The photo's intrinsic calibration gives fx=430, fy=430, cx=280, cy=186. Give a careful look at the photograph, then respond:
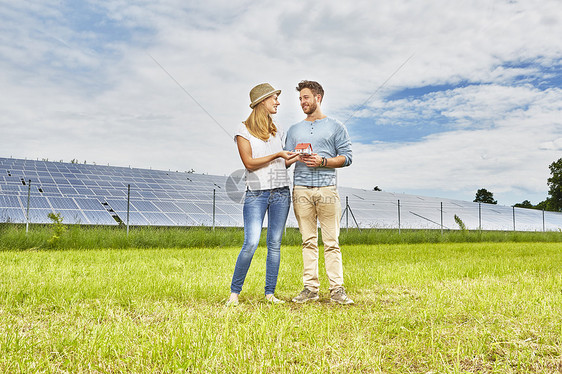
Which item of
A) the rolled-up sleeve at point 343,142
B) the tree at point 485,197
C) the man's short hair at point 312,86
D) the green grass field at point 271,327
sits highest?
the tree at point 485,197

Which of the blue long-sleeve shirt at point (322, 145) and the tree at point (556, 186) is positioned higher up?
the tree at point (556, 186)

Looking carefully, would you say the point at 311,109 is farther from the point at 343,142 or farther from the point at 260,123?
the point at 260,123

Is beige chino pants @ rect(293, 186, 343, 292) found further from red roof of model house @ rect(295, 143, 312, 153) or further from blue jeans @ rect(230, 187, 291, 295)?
red roof of model house @ rect(295, 143, 312, 153)

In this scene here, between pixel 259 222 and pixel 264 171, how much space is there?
0.44 meters

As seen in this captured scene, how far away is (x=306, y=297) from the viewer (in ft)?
12.8

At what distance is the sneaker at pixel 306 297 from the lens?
151 inches

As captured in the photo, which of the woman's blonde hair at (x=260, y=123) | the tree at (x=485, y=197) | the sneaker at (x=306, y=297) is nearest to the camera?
the woman's blonde hair at (x=260, y=123)

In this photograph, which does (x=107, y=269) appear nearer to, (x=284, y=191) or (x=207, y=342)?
(x=284, y=191)

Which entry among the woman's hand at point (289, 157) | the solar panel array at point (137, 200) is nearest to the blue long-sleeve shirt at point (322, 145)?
the woman's hand at point (289, 157)

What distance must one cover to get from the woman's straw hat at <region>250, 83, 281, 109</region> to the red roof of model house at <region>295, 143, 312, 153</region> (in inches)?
19.6

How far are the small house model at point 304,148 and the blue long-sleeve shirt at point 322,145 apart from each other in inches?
6.5

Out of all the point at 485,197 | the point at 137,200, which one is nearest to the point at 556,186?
the point at 485,197

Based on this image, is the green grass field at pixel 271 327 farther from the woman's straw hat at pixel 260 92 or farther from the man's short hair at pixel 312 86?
the man's short hair at pixel 312 86

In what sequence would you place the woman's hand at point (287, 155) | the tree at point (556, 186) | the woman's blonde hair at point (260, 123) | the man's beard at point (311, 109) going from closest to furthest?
the woman's hand at point (287, 155), the woman's blonde hair at point (260, 123), the man's beard at point (311, 109), the tree at point (556, 186)
